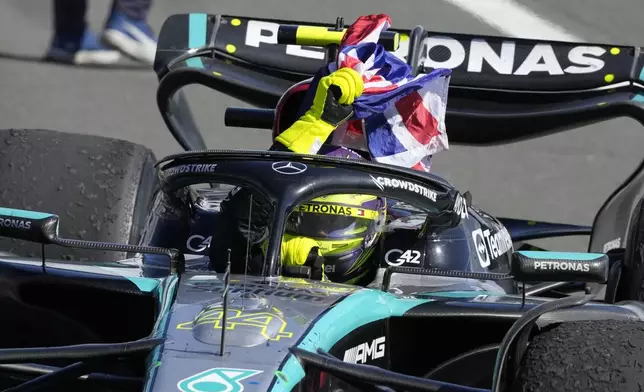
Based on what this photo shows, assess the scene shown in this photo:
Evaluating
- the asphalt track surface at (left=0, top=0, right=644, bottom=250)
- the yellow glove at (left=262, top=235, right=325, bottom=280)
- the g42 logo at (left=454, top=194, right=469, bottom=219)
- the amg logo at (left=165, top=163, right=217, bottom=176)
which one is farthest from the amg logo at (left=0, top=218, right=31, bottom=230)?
the asphalt track surface at (left=0, top=0, right=644, bottom=250)

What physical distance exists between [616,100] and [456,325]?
247 centimetres

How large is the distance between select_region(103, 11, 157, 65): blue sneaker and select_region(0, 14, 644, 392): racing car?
3052 mm

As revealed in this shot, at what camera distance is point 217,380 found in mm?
3117

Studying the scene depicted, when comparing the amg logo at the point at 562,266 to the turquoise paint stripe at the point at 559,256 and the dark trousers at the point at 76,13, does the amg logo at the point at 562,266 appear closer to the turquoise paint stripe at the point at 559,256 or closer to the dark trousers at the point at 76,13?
the turquoise paint stripe at the point at 559,256

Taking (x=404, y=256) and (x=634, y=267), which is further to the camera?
(x=634, y=267)

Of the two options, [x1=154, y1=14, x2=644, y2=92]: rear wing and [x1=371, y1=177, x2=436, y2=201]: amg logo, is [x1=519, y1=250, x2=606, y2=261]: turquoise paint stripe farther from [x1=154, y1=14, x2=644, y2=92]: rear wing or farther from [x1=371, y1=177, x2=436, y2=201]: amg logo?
[x1=154, y1=14, x2=644, y2=92]: rear wing

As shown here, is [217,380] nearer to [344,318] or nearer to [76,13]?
[344,318]

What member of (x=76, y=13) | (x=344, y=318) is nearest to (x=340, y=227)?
(x=344, y=318)

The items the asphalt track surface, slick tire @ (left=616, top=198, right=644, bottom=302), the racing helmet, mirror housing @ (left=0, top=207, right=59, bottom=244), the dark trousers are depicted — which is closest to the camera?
mirror housing @ (left=0, top=207, right=59, bottom=244)

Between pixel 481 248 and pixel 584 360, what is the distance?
1.81 metres

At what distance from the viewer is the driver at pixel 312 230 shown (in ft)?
14.0

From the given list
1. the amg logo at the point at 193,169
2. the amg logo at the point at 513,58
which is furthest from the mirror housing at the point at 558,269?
the amg logo at the point at 513,58

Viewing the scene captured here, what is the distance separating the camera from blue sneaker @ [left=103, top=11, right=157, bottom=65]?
979 centimetres

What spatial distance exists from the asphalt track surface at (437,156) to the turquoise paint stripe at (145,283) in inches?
164
